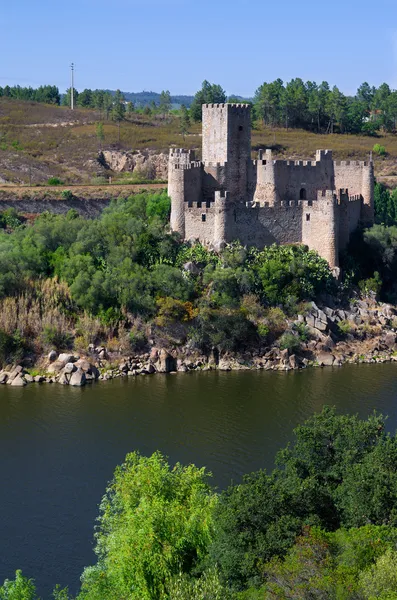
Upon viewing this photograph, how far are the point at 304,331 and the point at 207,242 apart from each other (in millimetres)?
5650

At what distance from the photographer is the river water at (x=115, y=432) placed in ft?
77.7

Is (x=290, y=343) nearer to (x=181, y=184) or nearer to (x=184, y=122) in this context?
(x=181, y=184)

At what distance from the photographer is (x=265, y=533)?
19.2 metres

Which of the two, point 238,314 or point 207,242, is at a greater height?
point 207,242

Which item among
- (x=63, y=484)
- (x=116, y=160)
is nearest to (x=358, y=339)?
(x=63, y=484)

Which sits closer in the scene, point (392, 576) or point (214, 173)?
point (392, 576)

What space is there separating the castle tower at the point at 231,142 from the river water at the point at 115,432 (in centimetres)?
951

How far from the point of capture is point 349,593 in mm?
16141

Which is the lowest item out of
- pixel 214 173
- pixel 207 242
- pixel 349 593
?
pixel 349 593

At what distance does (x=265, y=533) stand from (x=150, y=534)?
7.46ft

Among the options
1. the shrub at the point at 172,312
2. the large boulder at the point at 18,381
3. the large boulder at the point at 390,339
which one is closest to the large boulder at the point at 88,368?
the large boulder at the point at 18,381

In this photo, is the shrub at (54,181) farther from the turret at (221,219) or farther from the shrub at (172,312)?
the shrub at (172,312)

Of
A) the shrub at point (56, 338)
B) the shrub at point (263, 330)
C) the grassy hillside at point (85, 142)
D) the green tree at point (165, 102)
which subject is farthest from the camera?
the green tree at point (165, 102)

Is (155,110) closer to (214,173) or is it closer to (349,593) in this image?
(214,173)
